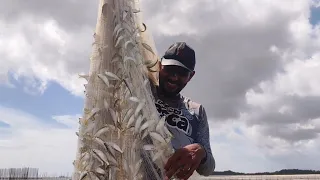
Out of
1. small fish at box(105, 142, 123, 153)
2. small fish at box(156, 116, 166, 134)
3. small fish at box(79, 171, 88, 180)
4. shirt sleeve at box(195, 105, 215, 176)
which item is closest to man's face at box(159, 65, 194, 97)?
shirt sleeve at box(195, 105, 215, 176)

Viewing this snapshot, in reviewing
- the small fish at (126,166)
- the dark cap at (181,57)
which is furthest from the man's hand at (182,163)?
the dark cap at (181,57)

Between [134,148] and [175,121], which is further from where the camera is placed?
[175,121]

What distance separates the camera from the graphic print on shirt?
5.86ft

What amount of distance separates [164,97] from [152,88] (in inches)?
2.7

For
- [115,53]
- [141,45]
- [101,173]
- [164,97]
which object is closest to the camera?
[101,173]

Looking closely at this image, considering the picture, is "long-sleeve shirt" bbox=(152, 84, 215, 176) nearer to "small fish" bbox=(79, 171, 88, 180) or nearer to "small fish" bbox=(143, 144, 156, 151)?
"small fish" bbox=(143, 144, 156, 151)

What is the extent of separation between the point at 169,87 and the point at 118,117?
1.14ft

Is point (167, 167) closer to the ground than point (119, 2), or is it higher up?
closer to the ground

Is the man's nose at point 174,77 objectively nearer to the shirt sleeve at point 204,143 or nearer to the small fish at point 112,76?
the shirt sleeve at point 204,143

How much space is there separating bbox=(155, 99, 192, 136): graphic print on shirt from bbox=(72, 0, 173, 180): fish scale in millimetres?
204

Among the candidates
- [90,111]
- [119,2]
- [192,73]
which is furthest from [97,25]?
Answer: [192,73]

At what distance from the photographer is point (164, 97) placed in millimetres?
1848

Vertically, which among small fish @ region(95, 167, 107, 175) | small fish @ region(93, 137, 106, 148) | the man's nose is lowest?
small fish @ region(95, 167, 107, 175)

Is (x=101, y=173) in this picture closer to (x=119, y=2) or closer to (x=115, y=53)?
(x=115, y=53)
